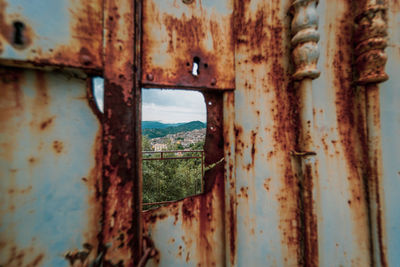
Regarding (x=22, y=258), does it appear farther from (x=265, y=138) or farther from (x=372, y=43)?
(x=372, y=43)

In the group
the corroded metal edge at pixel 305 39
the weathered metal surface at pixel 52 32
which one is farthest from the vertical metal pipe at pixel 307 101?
the weathered metal surface at pixel 52 32

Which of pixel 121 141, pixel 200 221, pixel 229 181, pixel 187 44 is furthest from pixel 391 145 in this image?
pixel 121 141

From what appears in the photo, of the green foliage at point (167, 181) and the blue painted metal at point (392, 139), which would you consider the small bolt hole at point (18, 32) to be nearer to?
the blue painted metal at point (392, 139)

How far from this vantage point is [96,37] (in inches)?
24.1

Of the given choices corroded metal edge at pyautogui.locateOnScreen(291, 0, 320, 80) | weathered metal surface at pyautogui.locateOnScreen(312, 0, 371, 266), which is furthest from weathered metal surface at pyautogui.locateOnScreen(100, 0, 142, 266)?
weathered metal surface at pyautogui.locateOnScreen(312, 0, 371, 266)

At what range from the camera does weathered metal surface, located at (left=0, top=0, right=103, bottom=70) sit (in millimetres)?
515

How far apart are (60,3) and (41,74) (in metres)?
0.26

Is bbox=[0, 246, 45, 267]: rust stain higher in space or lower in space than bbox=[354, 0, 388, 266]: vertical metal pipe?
lower

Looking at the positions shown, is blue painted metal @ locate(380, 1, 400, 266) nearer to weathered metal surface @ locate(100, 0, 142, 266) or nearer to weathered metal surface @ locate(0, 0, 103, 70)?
weathered metal surface @ locate(100, 0, 142, 266)

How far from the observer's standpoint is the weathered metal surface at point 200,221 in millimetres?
745

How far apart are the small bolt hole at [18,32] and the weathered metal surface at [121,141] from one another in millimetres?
242

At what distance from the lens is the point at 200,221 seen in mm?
788

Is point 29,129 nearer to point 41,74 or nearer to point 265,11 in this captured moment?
point 41,74

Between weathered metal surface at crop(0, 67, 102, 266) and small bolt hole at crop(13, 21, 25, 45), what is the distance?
0.34ft
